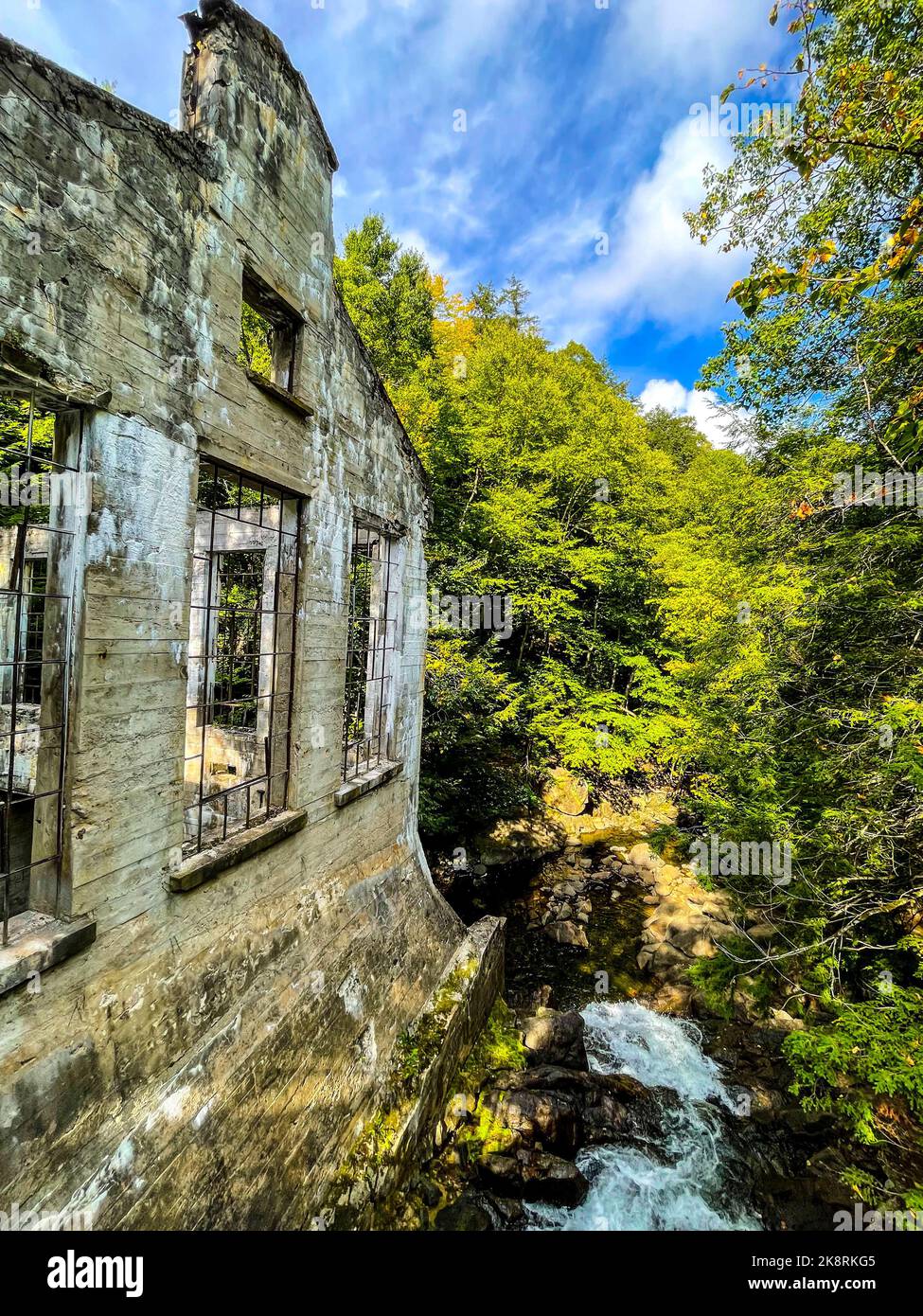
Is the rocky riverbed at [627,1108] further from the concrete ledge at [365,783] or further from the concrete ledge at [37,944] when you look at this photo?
the concrete ledge at [37,944]

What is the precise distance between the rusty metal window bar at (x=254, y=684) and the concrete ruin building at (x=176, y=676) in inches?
1.6

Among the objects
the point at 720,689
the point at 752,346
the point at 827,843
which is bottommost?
the point at 827,843

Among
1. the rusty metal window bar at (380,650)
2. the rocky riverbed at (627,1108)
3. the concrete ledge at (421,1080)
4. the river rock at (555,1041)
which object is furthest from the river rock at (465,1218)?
the rusty metal window bar at (380,650)

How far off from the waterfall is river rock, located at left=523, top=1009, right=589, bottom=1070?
43 cm

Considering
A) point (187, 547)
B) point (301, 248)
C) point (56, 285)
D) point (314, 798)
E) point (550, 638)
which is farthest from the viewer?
point (550, 638)

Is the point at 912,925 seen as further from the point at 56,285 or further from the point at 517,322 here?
the point at 517,322

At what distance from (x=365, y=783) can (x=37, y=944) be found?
10.7 ft

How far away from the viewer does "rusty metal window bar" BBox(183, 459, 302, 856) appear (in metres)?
4.27

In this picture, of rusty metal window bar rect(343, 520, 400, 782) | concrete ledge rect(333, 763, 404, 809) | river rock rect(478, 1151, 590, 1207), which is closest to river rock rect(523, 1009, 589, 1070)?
river rock rect(478, 1151, 590, 1207)

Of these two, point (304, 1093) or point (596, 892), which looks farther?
point (596, 892)

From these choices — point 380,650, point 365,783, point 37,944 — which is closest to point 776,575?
point 380,650

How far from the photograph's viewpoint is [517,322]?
71.3 ft

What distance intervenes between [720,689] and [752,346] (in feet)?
15.7

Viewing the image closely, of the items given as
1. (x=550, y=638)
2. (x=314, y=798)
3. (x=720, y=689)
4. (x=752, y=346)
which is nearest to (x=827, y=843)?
(x=720, y=689)
